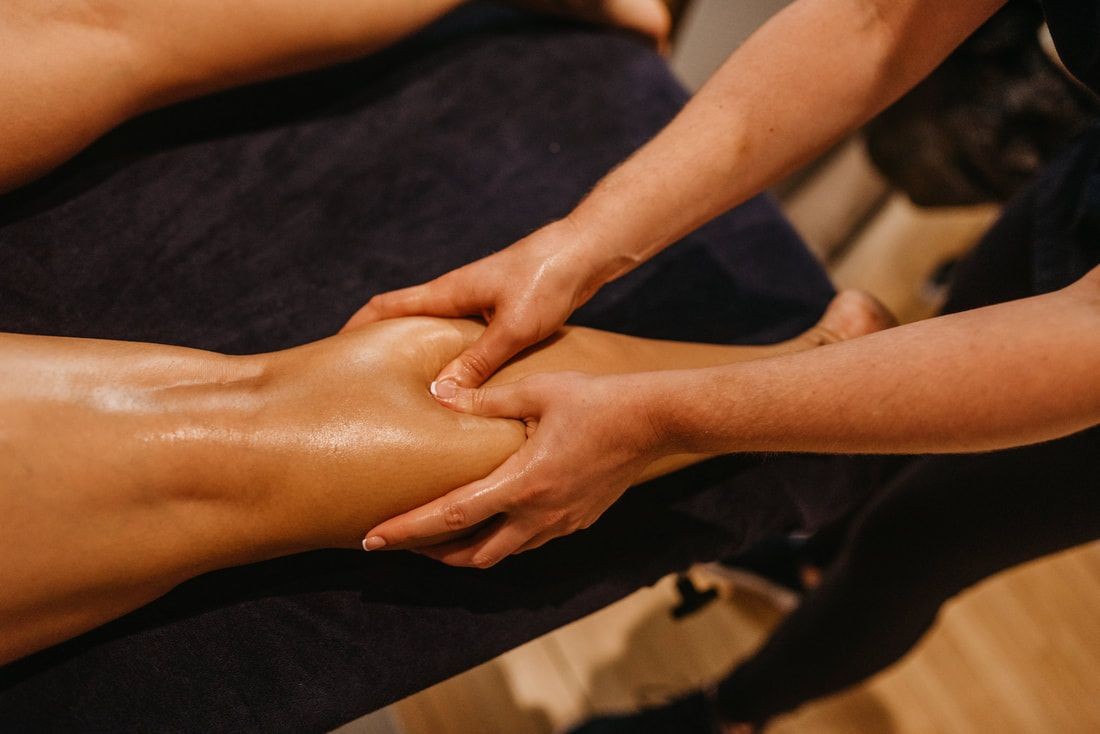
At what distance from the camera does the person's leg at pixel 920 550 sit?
731 millimetres

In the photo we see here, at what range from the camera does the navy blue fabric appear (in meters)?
0.66

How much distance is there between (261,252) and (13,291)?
0.25 m

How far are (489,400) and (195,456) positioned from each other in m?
0.26

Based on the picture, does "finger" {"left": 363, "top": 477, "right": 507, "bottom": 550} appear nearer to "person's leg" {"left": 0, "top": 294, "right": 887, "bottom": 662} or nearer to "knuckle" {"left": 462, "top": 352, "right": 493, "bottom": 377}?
"person's leg" {"left": 0, "top": 294, "right": 887, "bottom": 662}

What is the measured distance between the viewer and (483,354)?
71cm

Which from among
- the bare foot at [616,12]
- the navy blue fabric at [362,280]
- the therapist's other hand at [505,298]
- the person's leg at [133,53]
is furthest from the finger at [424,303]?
the bare foot at [616,12]

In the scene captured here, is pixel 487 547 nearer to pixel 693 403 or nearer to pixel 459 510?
pixel 459 510

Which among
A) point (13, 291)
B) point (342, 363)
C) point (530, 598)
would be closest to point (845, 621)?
point (530, 598)

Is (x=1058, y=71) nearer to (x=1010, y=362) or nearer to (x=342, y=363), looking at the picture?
(x=1010, y=362)

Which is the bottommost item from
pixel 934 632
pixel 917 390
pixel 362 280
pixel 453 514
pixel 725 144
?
pixel 934 632

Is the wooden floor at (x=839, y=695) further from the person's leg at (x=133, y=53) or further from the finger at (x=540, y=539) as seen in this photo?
the person's leg at (x=133, y=53)

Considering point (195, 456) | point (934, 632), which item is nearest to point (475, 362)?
point (195, 456)

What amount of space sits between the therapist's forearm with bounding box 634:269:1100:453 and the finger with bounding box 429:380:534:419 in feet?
0.38

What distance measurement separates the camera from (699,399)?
0.63 m
